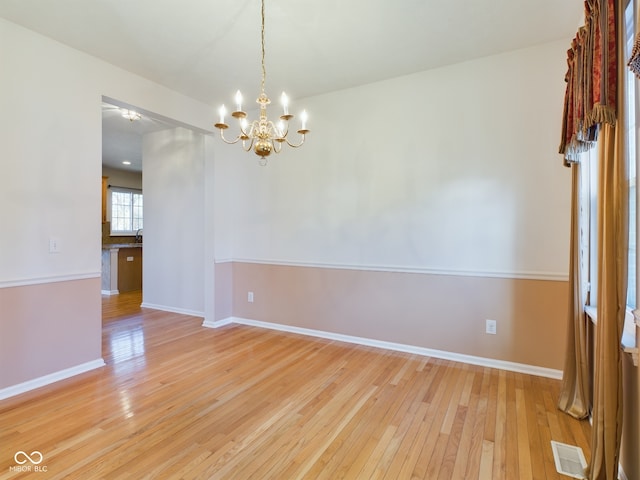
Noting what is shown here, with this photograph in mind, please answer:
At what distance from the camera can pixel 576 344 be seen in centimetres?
224

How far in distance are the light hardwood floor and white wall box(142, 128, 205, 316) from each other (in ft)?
5.49

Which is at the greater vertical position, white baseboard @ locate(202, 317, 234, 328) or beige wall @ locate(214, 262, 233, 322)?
beige wall @ locate(214, 262, 233, 322)

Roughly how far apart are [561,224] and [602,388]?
1.65 meters

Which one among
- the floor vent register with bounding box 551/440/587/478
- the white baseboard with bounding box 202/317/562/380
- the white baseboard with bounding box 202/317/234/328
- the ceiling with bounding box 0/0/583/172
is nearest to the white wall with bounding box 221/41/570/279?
the ceiling with bounding box 0/0/583/172

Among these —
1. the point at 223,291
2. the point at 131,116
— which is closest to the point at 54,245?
the point at 223,291

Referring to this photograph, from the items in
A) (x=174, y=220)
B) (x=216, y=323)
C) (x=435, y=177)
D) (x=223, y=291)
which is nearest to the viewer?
(x=435, y=177)

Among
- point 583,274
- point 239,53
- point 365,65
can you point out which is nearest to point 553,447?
point 583,274

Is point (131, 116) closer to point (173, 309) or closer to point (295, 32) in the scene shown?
point (173, 309)

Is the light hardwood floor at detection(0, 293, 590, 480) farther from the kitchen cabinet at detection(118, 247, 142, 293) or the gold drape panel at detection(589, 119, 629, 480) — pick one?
the kitchen cabinet at detection(118, 247, 142, 293)

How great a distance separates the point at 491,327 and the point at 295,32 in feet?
10.0

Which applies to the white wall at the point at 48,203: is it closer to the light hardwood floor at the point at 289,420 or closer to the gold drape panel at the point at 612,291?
the light hardwood floor at the point at 289,420

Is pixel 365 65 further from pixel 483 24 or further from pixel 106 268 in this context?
pixel 106 268

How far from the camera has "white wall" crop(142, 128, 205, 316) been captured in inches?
189

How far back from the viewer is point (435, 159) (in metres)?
3.26
